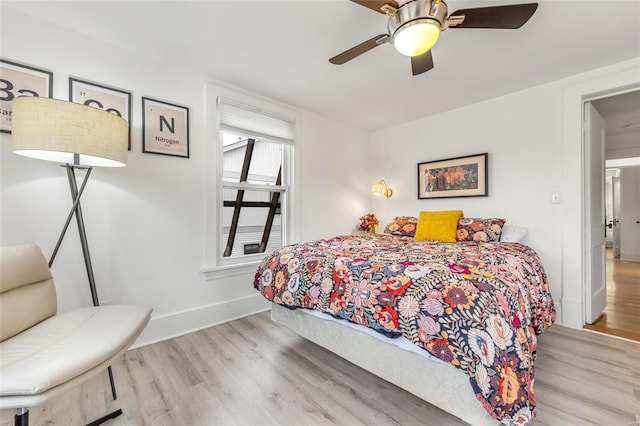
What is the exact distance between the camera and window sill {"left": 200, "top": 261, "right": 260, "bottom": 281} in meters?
2.65

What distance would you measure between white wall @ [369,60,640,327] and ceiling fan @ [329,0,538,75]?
66.4 inches

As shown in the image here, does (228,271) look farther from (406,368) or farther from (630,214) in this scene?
(630,214)

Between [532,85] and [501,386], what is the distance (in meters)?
3.02

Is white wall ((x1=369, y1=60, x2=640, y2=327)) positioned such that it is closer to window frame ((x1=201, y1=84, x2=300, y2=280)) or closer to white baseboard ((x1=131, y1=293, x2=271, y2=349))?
window frame ((x1=201, y1=84, x2=300, y2=280))

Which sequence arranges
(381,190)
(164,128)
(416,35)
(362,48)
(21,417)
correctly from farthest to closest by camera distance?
(381,190) < (164,128) < (362,48) < (416,35) < (21,417)

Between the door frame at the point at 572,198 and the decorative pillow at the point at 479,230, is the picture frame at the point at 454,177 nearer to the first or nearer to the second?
the decorative pillow at the point at 479,230

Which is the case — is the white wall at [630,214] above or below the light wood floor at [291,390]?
above

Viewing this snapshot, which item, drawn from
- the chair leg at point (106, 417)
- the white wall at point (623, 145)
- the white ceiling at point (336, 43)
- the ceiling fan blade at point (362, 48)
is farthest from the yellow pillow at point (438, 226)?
the white wall at point (623, 145)

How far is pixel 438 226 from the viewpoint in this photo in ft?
9.79

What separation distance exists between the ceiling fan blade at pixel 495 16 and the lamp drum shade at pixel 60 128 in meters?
2.13

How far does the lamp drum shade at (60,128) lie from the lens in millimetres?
1427

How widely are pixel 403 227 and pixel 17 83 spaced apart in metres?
3.61

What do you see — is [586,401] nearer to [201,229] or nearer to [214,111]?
[201,229]

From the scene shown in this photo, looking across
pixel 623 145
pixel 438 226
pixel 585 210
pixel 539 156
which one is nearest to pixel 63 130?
pixel 438 226
